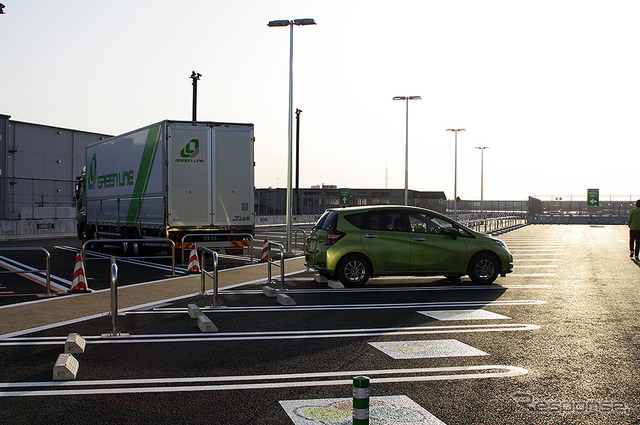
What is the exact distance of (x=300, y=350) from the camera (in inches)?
280

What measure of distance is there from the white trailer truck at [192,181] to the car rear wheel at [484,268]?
7.92 metres

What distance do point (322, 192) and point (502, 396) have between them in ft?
238

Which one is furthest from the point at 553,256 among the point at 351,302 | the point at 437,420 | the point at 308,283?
the point at 437,420

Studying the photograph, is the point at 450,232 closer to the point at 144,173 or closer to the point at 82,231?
the point at 144,173

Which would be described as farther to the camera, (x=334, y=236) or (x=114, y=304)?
(x=334, y=236)

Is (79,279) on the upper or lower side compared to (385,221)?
lower

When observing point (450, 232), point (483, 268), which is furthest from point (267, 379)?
point (483, 268)

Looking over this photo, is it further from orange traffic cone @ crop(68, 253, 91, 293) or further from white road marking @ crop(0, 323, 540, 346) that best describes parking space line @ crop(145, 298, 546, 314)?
orange traffic cone @ crop(68, 253, 91, 293)

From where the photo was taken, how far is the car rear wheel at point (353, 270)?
12.5m

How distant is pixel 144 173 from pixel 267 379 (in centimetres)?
1440

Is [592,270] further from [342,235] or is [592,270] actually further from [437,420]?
[437,420]

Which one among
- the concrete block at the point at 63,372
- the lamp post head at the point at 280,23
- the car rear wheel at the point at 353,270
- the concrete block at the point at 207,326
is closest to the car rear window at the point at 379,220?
the car rear wheel at the point at 353,270

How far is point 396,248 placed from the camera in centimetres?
1266

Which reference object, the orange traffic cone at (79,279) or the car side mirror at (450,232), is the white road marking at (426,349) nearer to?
the car side mirror at (450,232)
